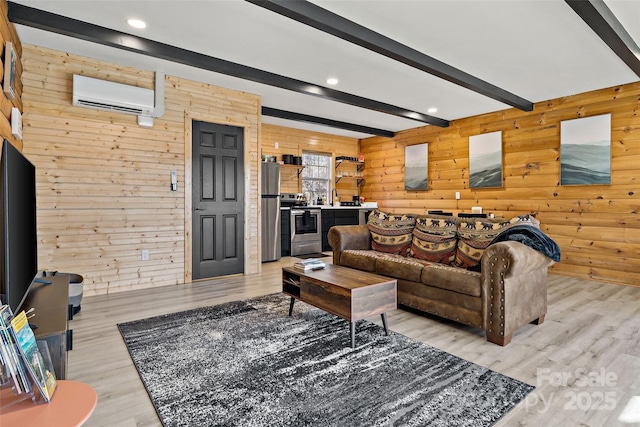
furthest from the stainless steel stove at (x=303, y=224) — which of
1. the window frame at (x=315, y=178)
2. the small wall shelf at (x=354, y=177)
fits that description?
the small wall shelf at (x=354, y=177)

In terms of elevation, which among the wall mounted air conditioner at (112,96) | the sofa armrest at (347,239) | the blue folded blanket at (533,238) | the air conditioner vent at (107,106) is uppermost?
the wall mounted air conditioner at (112,96)

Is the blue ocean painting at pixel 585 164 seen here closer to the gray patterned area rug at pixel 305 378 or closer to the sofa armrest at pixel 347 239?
the sofa armrest at pixel 347 239

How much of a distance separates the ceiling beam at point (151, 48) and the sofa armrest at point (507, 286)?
305cm

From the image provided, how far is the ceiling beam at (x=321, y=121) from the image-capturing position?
222 inches

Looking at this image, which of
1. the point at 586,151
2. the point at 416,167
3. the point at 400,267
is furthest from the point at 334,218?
the point at 586,151

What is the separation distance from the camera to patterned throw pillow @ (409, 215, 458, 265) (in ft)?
10.8

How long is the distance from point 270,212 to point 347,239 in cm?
227

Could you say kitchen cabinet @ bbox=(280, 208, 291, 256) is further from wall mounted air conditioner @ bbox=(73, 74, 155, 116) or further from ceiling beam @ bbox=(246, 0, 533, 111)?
ceiling beam @ bbox=(246, 0, 533, 111)

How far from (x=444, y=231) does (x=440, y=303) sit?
826 mm

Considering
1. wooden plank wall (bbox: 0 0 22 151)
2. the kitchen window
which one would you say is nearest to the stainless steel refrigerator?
the kitchen window

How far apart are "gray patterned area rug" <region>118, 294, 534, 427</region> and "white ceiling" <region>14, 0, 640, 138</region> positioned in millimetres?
2561

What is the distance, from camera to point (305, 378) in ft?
6.56

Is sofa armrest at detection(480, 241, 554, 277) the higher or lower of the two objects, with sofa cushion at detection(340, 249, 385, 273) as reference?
higher

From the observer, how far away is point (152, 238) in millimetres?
4055
